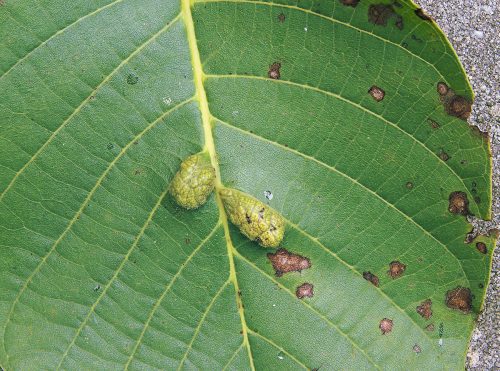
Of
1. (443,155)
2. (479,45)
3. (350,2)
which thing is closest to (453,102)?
(443,155)

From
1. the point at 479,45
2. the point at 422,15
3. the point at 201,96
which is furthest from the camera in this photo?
the point at 479,45

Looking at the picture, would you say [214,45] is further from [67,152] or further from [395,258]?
[395,258]

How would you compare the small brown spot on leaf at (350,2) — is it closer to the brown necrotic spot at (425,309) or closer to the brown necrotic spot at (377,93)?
the brown necrotic spot at (377,93)

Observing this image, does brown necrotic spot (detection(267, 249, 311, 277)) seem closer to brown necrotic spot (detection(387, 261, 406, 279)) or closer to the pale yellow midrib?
the pale yellow midrib

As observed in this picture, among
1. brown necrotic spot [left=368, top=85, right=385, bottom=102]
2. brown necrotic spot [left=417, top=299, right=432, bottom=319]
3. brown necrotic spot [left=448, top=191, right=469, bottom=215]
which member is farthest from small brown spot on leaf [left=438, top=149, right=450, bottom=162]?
brown necrotic spot [left=417, top=299, right=432, bottom=319]

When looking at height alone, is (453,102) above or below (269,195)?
above

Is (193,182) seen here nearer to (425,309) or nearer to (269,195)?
(269,195)

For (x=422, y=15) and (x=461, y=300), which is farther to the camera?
(x=461, y=300)
